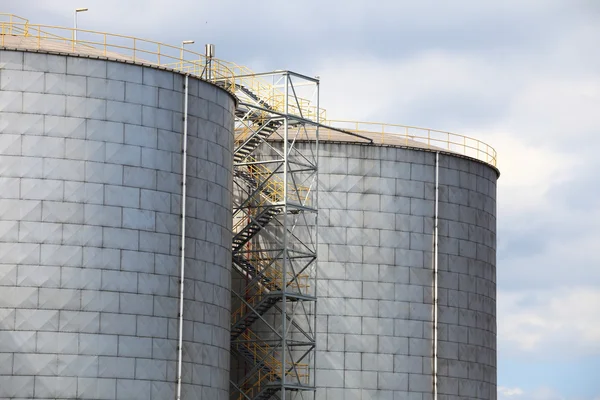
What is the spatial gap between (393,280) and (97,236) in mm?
18749

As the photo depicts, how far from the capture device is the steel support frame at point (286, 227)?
63250mm

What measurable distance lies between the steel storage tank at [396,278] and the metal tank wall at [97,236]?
10455 mm

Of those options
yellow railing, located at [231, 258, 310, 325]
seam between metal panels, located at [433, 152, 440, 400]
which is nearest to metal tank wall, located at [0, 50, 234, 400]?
yellow railing, located at [231, 258, 310, 325]

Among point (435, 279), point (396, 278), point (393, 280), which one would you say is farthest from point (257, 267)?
point (435, 279)

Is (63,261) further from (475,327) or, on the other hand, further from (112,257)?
(475,327)

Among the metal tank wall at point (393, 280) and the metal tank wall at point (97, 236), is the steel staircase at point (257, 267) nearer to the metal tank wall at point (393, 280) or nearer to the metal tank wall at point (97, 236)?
the metal tank wall at point (393, 280)

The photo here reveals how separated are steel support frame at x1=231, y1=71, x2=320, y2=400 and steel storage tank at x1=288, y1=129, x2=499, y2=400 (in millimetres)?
766

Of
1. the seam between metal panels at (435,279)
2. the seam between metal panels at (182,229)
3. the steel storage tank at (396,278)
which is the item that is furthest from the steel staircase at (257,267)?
the seam between metal panels at (182,229)

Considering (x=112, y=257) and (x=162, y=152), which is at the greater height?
(x=162, y=152)

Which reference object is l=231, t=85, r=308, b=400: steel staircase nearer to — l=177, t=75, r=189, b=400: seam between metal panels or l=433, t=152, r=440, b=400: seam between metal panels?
l=433, t=152, r=440, b=400: seam between metal panels

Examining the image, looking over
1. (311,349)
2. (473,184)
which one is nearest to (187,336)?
(311,349)

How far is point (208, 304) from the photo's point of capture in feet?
185

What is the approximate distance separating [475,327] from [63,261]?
25.4 metres

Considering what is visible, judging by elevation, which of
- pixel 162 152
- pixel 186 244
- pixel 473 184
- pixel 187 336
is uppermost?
pixel 473 184
